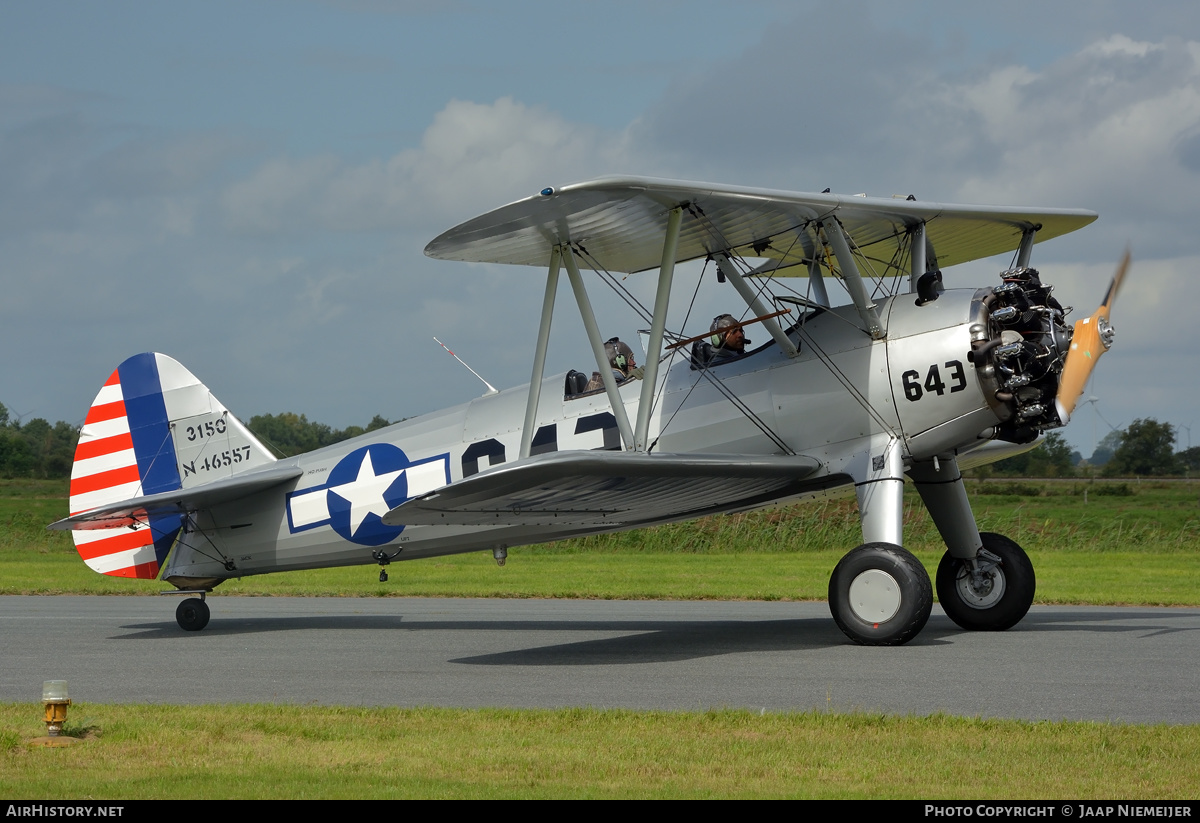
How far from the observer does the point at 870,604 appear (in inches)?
404

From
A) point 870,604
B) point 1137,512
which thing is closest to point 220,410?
point 870,604

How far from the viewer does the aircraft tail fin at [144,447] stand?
14.8 meters

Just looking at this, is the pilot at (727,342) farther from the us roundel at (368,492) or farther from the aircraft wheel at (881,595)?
the us roundel at (368,492)

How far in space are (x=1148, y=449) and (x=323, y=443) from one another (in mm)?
55300

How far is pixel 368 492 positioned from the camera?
1366cm

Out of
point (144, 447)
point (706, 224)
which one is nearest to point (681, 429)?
point (706, 224)

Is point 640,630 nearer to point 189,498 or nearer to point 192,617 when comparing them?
point 192,617

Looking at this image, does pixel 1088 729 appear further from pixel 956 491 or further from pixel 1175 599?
pixel 1175 599

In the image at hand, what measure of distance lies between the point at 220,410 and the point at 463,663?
6.33 metres

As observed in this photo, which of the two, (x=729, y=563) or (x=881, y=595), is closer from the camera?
(x=881, y=595)

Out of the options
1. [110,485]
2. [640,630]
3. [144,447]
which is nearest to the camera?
[640,630]

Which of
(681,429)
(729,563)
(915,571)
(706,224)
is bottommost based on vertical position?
(729,563)

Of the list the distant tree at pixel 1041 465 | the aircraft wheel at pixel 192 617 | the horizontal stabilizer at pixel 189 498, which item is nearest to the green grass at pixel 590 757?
the horizontal stabilizer at pixel 189 498

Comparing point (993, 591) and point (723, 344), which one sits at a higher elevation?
point (723, 344)
